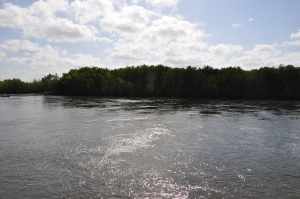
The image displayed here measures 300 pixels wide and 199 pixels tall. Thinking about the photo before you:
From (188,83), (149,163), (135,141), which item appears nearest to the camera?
(149,163)

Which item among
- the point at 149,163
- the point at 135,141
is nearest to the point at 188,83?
the point at 135,141

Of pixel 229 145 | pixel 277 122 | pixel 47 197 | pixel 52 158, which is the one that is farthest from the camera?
pixel 277 122

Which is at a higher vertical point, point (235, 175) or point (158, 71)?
point (158, 71)

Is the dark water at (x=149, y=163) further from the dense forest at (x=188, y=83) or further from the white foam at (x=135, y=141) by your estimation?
the dense forest at (x=188, y=83)

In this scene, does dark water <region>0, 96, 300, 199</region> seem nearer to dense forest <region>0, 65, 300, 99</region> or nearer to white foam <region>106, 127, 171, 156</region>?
white foam <region>106, 127, 171, 156</region>

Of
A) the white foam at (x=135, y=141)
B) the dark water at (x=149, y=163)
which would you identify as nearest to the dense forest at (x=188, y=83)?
the dark water at (x=149, y=163)

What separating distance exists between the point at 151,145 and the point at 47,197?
34.0 ft

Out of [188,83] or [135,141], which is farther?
[188,83]

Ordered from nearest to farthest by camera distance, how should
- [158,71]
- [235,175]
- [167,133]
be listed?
[235,175] → [167,133] → [158,71]

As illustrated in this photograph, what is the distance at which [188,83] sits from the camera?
3784 inches

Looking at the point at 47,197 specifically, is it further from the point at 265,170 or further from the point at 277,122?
the point at 277,122

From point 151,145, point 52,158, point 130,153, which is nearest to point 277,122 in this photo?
point 151,145

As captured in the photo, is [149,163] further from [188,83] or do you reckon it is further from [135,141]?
[188,83]

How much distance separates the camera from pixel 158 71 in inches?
4284
